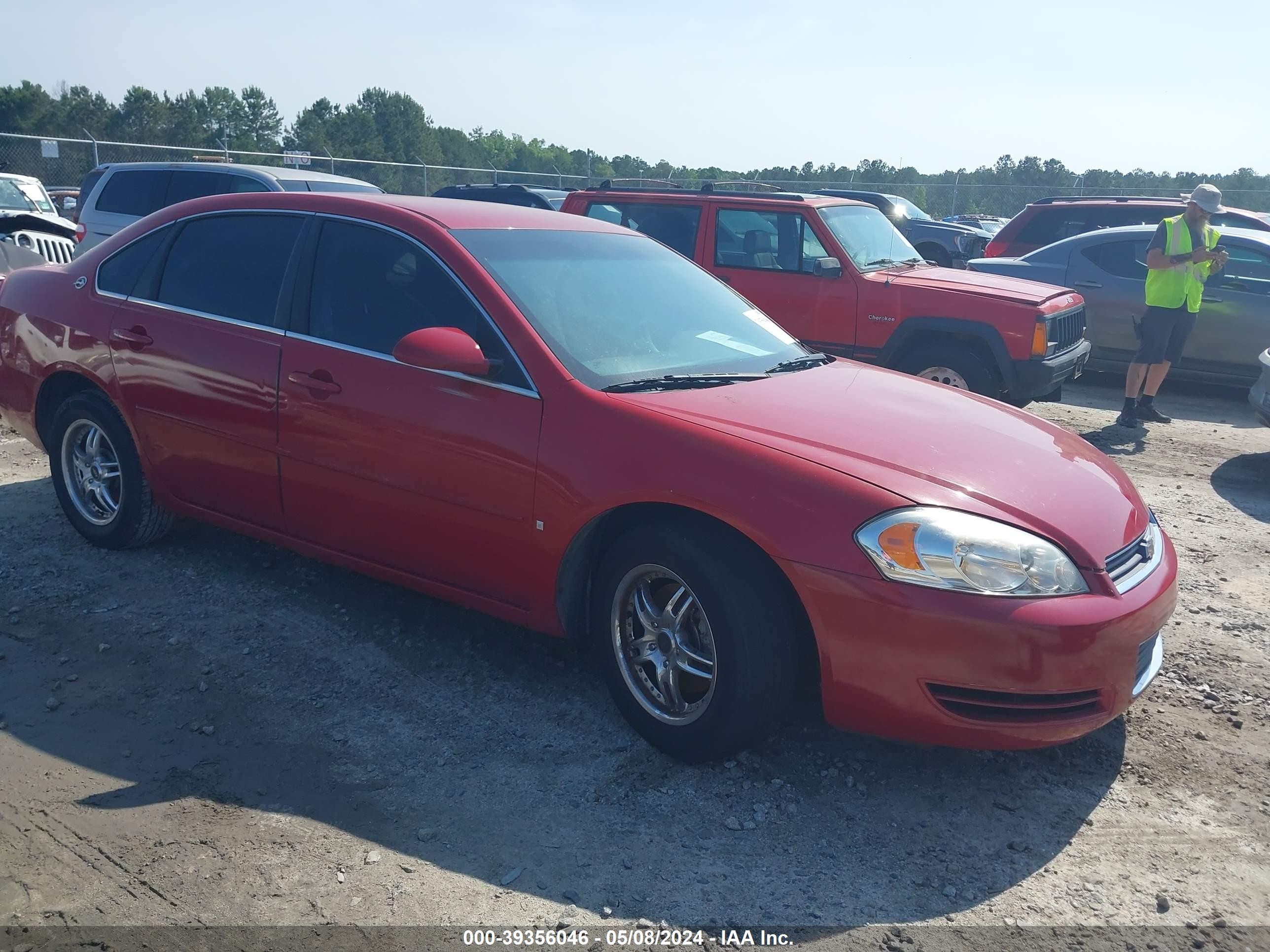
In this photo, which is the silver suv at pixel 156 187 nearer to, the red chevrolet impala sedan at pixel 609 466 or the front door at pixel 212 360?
the red chevrolet impala sedan at pixel 609 466

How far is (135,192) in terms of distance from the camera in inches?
468

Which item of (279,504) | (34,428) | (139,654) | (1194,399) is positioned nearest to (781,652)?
(279,504)

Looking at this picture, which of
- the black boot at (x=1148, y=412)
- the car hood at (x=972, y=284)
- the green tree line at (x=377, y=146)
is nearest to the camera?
the car hood at (x=972, y=284)

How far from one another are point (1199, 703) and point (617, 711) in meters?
2.19

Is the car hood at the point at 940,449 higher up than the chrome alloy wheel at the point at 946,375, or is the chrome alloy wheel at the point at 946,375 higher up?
the car hood at the point at 940,449

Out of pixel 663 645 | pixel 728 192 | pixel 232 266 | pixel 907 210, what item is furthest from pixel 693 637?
pixel 907 210

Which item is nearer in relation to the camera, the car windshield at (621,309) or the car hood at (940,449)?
the car hood at (940,449)

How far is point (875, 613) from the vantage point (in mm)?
2961

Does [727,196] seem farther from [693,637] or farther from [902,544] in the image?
[902,544]

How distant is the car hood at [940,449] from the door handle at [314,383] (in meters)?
1.21

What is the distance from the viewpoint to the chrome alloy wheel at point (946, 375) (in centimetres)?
805

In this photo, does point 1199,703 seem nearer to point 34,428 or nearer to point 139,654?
point 139,654

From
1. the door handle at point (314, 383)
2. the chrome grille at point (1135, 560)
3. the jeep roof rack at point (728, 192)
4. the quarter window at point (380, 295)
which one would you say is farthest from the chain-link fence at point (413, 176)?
the chrome grille at point (1135, 560)

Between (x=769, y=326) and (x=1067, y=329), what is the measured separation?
4.67 m
